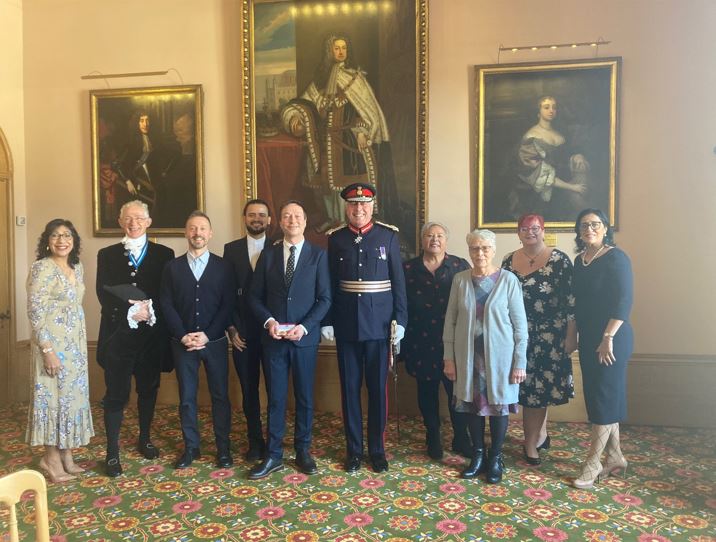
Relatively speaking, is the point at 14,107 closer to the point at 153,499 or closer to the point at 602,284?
the point at 153,499

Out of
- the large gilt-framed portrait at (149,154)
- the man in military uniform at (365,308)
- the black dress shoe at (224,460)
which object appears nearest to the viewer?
the man in military uniform at (365,308)

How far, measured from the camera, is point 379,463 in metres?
3.45

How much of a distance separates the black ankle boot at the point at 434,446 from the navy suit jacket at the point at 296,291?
40.6 inches

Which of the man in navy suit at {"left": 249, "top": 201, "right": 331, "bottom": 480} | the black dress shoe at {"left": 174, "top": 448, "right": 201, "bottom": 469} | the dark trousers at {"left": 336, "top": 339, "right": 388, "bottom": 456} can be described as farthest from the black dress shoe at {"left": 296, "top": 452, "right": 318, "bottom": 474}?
the black dress shoe at {"left": 174, "top": 448, "right": 201, "bottom": 469}

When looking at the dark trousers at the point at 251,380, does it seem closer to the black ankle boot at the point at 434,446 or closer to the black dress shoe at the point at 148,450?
the black dress shoe at the point at 148,450

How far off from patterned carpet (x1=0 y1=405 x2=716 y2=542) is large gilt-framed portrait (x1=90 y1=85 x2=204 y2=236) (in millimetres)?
2092

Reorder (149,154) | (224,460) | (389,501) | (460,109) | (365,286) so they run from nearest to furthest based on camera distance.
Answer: (389,501) < (365,286) < (224,460) < (460,109) < (149,154)

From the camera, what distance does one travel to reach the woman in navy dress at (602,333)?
3211 millimetres

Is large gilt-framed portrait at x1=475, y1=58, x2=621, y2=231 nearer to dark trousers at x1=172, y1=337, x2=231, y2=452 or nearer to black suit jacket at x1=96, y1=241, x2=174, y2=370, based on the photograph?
dark trousers at x1=172, y1=337, x2=231, y2=452

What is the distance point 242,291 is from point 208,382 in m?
0.63

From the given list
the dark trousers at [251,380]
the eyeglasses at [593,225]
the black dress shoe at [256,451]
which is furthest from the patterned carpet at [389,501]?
the eyeglasses at [593,225]

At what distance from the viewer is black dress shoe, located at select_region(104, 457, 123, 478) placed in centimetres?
342

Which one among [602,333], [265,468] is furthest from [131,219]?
[602,333]

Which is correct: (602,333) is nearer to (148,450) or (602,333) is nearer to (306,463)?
(306,463)
